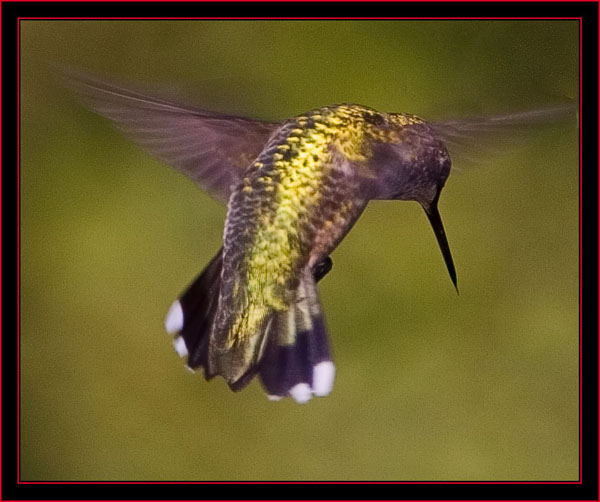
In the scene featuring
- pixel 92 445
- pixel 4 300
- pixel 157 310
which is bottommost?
pixel 92 445

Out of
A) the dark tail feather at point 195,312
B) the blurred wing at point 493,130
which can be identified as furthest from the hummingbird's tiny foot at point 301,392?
the blurred wing at point 493,130

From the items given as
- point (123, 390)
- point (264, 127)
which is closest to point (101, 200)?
point (123, 390)

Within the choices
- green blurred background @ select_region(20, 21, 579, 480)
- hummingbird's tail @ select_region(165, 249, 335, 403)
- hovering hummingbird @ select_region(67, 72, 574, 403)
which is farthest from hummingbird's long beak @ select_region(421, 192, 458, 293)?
green blurred background @ select_region(20, 21, 579, 480)

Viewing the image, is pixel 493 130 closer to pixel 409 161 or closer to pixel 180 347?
pixel 409 161

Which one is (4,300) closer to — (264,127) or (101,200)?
(101,200)

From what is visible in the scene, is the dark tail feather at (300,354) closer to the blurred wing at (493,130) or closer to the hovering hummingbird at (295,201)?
the hovering hummingbird at (295,201)

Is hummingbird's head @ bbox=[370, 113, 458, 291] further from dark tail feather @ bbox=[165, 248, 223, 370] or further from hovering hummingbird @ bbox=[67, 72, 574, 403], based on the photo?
dark tail feather @ bbox=[165, 248, 223, 370]
